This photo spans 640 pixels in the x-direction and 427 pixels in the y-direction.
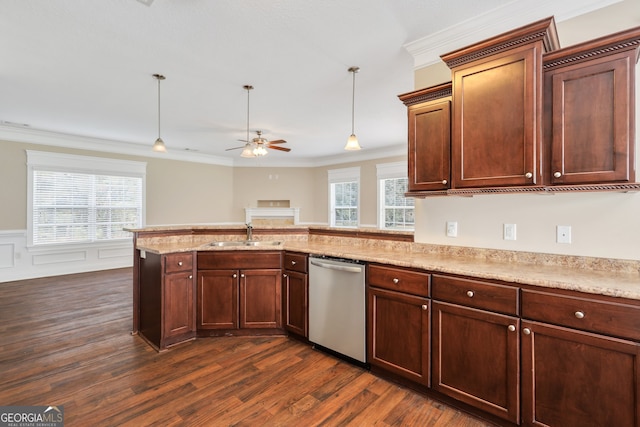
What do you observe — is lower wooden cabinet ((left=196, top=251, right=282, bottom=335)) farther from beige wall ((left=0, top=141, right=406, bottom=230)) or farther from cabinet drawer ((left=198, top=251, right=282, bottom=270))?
beige wall ((left=0, top=141, right=406, bottom=230))

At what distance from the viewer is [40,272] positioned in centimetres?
547

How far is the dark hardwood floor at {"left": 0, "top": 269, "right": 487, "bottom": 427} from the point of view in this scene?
6.00 ft

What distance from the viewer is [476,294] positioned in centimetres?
177

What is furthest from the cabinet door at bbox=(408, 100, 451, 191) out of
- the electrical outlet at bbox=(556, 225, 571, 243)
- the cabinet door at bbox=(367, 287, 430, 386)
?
the cabinet door at bbox=(367, 287, 430, 386)

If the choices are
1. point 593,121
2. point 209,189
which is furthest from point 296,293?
point 209,189

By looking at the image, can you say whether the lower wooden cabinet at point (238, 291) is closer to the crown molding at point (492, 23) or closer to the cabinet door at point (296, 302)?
the cabinet door at point (296, 302)

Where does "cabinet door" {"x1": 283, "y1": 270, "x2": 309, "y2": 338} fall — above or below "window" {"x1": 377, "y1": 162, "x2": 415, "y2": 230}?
below

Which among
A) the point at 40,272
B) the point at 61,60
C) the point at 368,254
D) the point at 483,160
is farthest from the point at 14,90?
the point at 483,160

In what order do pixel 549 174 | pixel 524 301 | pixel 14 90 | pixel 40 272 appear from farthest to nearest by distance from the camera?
pixel 40 272, pixel 14 90, pixel 549 174, pixel 524 301

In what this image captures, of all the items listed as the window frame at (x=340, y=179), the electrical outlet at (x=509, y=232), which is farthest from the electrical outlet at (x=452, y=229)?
the window frame at (x=340, y=179)

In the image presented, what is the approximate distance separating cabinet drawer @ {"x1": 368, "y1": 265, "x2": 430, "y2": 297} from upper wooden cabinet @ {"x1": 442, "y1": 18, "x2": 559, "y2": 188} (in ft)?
2.29

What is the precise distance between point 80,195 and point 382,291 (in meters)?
6.45

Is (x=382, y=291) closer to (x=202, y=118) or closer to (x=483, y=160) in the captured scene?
(x=483, y=160)

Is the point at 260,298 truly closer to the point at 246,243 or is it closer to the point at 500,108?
the point at 246,243
